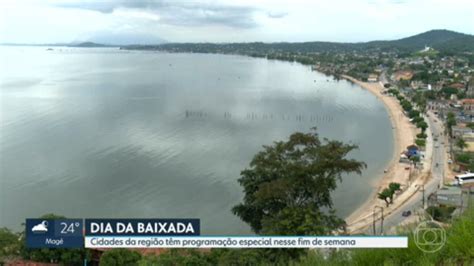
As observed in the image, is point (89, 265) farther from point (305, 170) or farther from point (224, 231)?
point (224, 231)

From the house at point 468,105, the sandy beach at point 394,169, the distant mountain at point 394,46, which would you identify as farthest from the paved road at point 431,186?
the distant mountain at point 394,46

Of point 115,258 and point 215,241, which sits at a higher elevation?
point 215,241

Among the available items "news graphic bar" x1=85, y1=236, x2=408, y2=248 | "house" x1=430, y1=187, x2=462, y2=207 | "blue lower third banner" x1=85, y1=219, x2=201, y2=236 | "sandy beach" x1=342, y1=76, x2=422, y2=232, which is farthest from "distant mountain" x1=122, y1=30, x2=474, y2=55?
"blue lower third banner" x1=85, y1=219, x2=201, y2=236

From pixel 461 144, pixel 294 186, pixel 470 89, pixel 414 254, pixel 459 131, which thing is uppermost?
pixel 414 254

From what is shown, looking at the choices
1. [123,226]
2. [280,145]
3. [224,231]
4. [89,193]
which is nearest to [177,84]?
[89,193]

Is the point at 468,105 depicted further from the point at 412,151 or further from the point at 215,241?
the point at 215,241

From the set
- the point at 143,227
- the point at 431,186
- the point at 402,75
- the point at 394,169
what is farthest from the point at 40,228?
the point at 402,75
